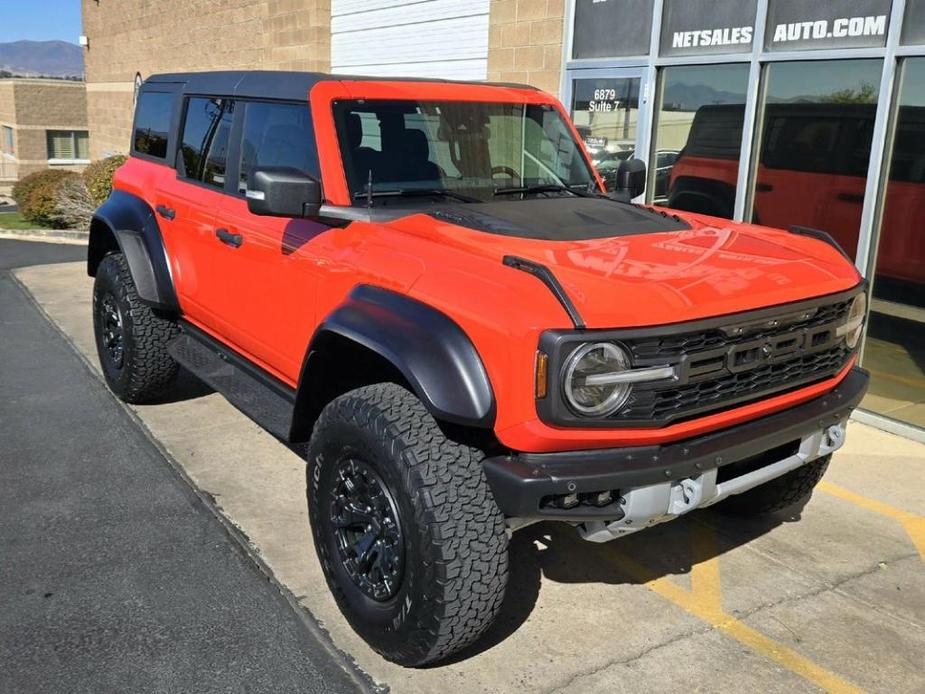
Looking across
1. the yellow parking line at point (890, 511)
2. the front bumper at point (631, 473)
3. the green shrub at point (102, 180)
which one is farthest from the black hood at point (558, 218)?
the green shrub at point (102, 180)

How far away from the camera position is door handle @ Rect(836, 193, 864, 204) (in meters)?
5.99

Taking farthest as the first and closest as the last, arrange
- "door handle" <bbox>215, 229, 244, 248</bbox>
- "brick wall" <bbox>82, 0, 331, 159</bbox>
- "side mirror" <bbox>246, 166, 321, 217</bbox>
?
"brick wall" <bbox>82, 0, 331, 159</bbox> → "door handle" <bbox>215, 229, 244, 248</bbox> → "side mirror" <bbox>246, 166, 321, 217</bbox>

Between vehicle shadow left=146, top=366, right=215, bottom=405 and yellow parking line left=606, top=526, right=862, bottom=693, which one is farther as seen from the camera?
vehicle shadow left=146, top=366, right=215, bottom=405

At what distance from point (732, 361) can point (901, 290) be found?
154 inches

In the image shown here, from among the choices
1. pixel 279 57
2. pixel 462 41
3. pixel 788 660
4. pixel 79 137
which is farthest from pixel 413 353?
pixel 79 137

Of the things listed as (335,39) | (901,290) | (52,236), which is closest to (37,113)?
(52,236)

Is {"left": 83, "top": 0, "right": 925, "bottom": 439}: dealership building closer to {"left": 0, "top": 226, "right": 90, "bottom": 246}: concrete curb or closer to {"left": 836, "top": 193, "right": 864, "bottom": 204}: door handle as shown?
{"left": 836, "top": 193, "right": 864, "bottom": 204}: door handle

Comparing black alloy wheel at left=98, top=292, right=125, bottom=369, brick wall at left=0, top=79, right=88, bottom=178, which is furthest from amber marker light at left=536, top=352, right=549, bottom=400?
brick wall at left=0, top=79, right=88, bottom=178

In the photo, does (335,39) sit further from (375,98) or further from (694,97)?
(375,98)

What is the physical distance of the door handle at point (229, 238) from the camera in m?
4.22

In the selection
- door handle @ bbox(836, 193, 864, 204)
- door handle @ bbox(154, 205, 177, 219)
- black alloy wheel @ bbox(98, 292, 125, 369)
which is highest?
door handle @ bbox(836, 193, 864, 204)

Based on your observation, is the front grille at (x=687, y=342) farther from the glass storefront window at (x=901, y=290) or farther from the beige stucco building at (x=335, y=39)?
the beige stucco building at (x=335, y=39)

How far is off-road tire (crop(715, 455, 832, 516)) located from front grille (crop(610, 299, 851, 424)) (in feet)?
2.45

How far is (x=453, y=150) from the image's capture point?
400 centimetres
